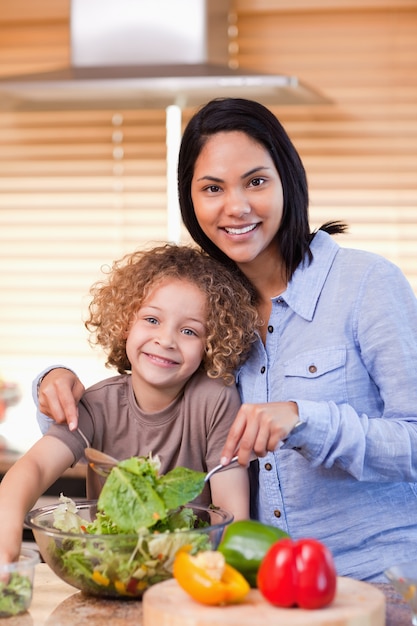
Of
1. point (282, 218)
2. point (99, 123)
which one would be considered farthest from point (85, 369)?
point (282, 218)

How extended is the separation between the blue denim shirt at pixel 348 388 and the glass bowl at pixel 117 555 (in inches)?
12.7

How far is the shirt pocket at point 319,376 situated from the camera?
156 centimetres

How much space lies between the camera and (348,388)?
1.57 m

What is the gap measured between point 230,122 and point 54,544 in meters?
0.76

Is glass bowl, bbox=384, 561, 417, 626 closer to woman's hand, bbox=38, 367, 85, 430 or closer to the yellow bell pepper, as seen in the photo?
the yellow bell pepper

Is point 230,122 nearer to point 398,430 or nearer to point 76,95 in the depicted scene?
point 398,430

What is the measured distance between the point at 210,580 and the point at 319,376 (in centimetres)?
57

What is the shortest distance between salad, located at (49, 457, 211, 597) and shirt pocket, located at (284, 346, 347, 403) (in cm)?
36

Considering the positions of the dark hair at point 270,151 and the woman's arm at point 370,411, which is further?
the dark hair at point 270,151

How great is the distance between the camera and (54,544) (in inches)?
49.1

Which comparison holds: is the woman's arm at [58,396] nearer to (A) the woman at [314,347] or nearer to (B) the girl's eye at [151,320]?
(A) the woman at [314,347]

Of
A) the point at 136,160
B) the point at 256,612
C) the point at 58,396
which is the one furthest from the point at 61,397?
the point at 136,160

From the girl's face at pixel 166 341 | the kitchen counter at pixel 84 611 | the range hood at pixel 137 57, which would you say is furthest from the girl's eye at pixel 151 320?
the range hood at pixel 137 57

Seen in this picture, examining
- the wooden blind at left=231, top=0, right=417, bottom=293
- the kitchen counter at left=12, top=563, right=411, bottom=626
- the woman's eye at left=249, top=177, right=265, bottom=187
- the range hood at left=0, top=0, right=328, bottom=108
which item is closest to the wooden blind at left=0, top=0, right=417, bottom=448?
the wooden blind at left=231, top=0, right=417, bottom=293
